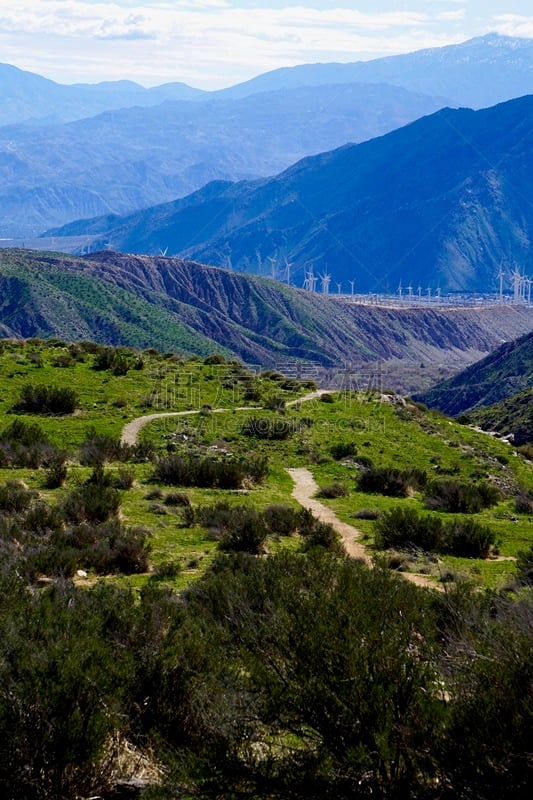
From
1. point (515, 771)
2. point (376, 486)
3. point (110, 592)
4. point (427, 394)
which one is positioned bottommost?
point (427, 394)

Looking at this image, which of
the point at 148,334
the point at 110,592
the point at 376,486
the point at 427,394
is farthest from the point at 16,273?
the point at 110,592

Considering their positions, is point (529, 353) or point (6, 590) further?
point (529, 353)

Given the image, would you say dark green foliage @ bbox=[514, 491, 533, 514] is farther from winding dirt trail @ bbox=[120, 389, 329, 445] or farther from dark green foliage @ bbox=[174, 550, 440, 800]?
dark green foliage @ bbox=[174, 550, 440, 800]

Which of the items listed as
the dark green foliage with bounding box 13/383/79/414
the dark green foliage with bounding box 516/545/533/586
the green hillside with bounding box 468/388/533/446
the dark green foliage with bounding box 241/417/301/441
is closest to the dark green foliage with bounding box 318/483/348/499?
the dark green foliage with bounding box 241/417/301/441

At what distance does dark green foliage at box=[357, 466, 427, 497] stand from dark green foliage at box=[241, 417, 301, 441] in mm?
6095

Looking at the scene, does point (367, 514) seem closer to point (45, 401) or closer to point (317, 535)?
point (317, 535)

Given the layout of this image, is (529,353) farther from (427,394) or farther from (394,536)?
(394,536)

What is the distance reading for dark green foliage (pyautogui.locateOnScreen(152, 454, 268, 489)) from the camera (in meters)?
28.3

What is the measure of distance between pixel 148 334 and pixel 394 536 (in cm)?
14621

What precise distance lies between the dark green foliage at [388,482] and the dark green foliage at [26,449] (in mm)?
9867

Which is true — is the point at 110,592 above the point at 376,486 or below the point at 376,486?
above

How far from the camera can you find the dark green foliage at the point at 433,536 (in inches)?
867

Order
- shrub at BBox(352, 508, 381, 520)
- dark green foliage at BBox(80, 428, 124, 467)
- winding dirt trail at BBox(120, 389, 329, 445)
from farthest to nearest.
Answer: winding dirt trail at BBox(120, 389, 329, 445) → dark green foliage at BBox(80, 428, 124, 467) → shrub at BBox(352, 508, 381, 520)

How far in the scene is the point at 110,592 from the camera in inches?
497
